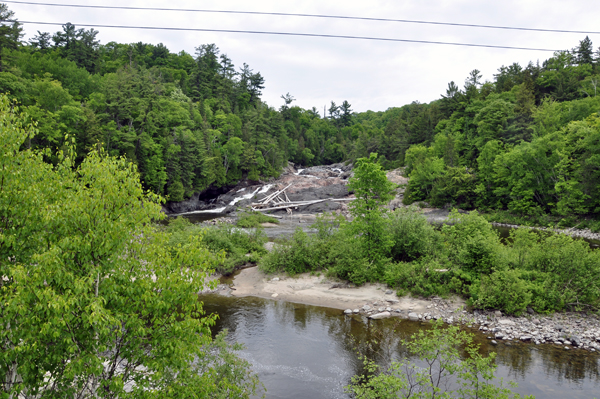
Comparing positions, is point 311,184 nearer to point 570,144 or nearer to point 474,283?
point 570,144

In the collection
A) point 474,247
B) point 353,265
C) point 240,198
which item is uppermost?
point 240,198

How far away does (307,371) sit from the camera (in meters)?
13.1

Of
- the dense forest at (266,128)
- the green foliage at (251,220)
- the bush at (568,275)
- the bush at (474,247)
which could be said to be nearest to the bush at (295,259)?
the bush at (474,247)

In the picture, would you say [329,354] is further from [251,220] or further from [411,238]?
[251,220]

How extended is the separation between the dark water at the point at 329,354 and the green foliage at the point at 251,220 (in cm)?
1746

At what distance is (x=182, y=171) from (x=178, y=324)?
4737 centimetres

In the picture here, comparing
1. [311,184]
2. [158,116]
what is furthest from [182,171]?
[311,184]

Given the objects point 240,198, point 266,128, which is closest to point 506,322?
point 240,198

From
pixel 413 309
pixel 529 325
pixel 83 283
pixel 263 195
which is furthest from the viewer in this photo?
pixel 263 195

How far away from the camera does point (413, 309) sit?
18.0 metres

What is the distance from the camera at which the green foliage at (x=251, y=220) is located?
36031 mm

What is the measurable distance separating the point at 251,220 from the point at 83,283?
32.1 metres

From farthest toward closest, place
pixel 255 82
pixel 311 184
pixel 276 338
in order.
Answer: pixel 255 82 < pixel 311 184 < pixel 276 338

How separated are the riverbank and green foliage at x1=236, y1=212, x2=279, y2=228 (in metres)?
11.7
